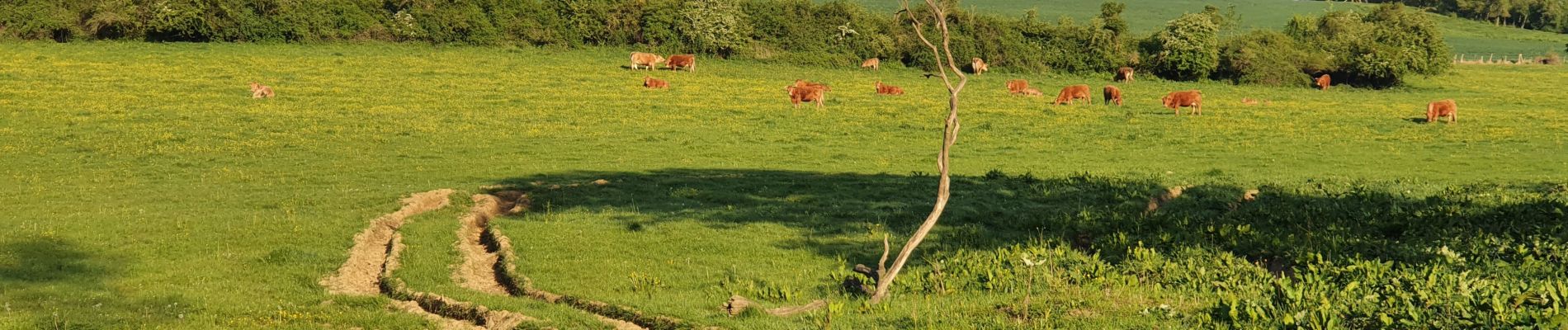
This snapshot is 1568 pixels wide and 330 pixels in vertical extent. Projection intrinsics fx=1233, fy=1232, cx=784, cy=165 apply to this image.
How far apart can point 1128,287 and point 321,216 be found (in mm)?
12238

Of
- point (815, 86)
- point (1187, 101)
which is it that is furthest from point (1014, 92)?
point (815, 86)

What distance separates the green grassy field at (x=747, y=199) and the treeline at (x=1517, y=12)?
96.2m

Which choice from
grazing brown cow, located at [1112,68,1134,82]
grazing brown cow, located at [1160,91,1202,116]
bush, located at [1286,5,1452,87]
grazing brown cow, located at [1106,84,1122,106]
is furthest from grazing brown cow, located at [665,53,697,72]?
bush, located at [1286,5,1452,87]

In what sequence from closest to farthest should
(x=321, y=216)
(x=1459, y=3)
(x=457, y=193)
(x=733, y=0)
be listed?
(x=321, y=216)
(x=457, y=193)
(x=733, y=0)
(x=1459, y=3)

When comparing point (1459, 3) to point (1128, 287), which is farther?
point (1459, 3)

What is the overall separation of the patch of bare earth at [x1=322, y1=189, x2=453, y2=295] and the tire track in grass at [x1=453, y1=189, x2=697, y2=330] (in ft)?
2.55

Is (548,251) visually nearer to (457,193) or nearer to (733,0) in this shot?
(457,193)

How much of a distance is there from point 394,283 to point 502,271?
4.83 ft

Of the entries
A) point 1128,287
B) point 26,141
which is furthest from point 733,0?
point 1128,287

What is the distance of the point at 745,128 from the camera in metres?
35.4

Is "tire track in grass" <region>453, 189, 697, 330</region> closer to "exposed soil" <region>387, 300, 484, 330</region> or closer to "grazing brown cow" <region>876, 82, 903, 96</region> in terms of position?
"exposed soil" <region>387, 300, 484, 330</region>

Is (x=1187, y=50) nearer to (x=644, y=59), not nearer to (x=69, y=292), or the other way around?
(x=644, y=59)

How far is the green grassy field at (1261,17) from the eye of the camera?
103m

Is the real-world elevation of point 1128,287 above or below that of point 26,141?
above
